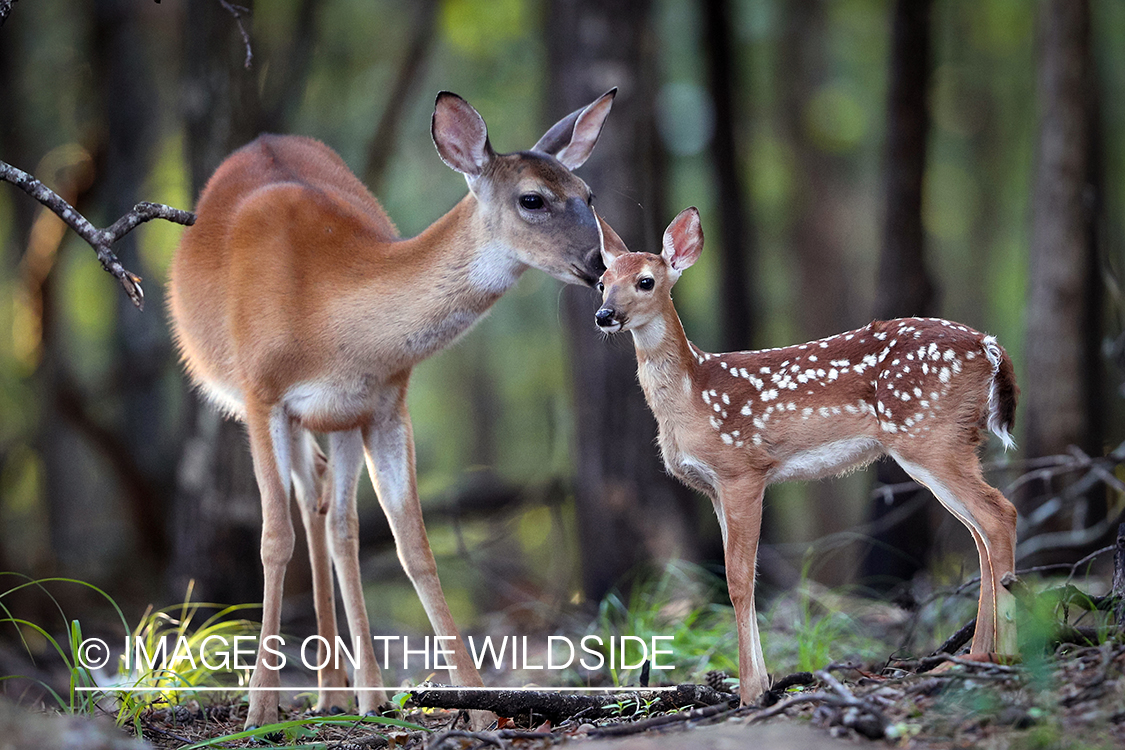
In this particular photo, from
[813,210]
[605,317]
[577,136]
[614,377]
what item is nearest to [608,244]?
[605,317]

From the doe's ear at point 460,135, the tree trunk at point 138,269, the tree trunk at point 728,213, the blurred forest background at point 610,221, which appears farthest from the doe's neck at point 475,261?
the tree trunk at point 138,269

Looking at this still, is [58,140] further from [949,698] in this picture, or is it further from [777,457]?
[949,698]

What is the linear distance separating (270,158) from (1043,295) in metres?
5.08

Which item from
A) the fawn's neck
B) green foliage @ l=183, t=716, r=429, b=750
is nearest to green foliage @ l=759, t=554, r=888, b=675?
the fawn's neck

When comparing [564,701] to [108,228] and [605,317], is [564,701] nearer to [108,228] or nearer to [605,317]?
[605,317]

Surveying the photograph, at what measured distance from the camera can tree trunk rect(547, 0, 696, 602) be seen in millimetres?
6918

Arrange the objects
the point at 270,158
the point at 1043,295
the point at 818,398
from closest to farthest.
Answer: the point at 818,398
the point at 270,158
the point at 1043,295

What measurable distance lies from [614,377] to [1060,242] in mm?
3177

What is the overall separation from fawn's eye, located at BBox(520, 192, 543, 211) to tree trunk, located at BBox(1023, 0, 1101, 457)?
4.18m

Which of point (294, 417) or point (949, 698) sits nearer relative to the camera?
point (949, 698)

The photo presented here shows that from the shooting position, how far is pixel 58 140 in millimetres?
→ 14250

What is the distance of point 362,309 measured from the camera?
4.52 m

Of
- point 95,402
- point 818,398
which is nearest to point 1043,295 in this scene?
point 818,398

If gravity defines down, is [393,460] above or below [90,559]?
above
